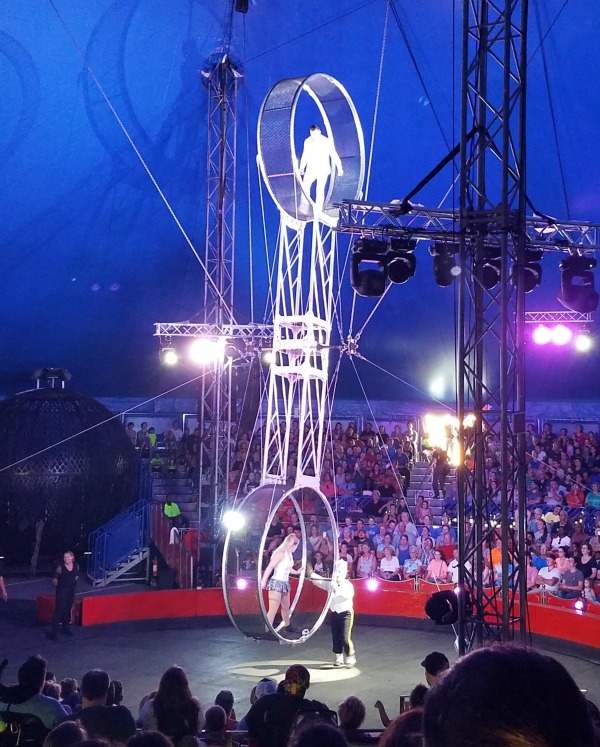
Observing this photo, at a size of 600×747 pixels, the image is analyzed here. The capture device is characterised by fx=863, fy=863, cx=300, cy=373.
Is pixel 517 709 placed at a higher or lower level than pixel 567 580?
higher

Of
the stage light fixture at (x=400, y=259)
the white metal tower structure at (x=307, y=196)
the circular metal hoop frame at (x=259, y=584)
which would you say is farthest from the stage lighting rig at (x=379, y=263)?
the circular metal hoop frame at (x=259, y=584)

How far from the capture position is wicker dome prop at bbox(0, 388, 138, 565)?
18.2 meters

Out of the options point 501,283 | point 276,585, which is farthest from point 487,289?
point 276,585

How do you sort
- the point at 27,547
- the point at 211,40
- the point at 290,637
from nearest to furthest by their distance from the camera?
the point at 290,637 < the point at 27,547 < the point at 211,40

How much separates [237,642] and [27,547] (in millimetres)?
7337

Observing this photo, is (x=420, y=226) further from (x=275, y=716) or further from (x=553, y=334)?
(x=553, y=334)

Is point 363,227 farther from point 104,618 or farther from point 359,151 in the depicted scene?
point 104,618

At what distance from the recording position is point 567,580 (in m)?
13.6

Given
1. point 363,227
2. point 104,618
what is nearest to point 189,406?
point 104,618

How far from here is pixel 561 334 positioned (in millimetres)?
16188

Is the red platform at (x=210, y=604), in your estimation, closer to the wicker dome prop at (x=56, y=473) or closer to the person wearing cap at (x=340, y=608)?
the person wearing cap at (x=340, y=608)

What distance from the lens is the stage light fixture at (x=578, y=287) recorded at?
1062cm

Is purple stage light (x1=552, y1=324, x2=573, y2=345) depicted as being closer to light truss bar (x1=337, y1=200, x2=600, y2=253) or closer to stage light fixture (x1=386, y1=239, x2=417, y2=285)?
light truss bar (x1=337, y1=200, x2=600, y2=253)

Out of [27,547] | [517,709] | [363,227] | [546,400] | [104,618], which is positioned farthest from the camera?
[546,400]
